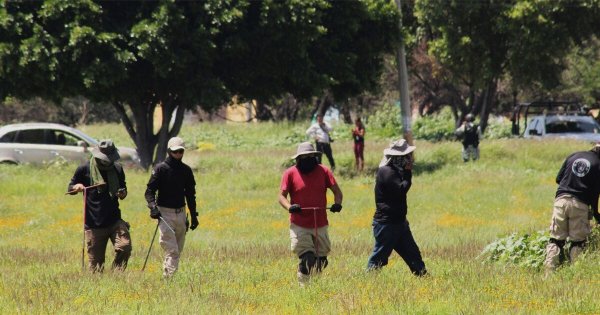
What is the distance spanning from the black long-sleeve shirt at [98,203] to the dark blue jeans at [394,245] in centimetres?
300

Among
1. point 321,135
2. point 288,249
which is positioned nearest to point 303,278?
point 288,249

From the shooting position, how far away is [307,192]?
10664mm

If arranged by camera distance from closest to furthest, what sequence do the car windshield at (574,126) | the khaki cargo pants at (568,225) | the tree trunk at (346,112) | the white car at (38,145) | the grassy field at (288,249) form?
the grassy field at (288,249), the khaki cargo pants at (568,225), the white car at (38,145), the car windshield at (574,126), the tree trunk at (346,112)

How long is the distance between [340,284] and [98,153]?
3408mm

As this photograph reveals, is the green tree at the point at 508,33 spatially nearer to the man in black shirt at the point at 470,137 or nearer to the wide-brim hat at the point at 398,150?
the man in black shirt at the point at 470,137

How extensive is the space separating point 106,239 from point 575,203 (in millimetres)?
5155

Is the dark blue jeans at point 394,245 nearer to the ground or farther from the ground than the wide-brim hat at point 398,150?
nearer to the ground

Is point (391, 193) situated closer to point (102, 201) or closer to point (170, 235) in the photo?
point (170, 235)

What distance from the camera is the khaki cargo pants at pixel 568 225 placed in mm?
11062

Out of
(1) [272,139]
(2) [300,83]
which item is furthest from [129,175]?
(1) [272,139]

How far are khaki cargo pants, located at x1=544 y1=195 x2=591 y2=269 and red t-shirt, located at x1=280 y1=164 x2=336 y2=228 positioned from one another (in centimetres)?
248

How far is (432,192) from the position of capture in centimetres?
2370

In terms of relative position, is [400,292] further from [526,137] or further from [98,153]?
[526,137]

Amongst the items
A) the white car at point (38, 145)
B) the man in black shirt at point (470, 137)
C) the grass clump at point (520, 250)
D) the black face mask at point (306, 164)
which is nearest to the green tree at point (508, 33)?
the man in black shirt at point (470, 137)
